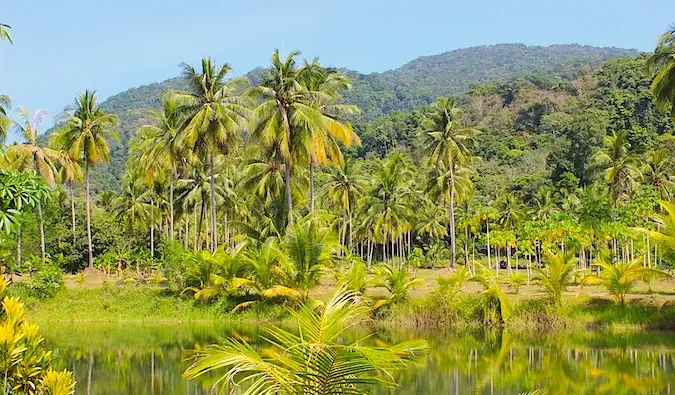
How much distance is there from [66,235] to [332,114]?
25.2 metres

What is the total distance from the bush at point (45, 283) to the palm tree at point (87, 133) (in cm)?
924

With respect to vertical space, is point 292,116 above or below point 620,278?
above

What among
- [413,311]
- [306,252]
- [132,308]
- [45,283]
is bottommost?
[132,308]

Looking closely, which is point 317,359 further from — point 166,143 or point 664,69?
point 166,143

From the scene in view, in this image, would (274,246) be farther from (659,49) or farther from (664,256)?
(659,49)

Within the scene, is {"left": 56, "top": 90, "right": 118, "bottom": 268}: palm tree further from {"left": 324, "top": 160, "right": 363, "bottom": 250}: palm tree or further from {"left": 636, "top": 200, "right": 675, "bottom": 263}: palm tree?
{"left": 636, "top": 200, "right": 675, "bottom": 263}: palm tree

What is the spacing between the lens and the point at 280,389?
16.4ft

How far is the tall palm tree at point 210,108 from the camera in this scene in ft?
113

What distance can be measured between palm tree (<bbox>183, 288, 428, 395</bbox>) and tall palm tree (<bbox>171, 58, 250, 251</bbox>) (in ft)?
98.3

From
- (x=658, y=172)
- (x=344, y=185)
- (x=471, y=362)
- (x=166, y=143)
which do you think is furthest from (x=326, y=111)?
(x=658, y=172)

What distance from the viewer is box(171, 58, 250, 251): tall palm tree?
3453cm

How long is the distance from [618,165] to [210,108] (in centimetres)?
2868

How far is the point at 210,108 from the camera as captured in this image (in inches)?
1364

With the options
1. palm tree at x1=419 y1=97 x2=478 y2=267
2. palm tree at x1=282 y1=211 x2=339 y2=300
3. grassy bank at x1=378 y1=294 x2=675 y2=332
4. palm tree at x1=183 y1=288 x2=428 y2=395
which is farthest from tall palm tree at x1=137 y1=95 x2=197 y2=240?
palm tree at x1=183 y1=288 x2=428 y2=395
